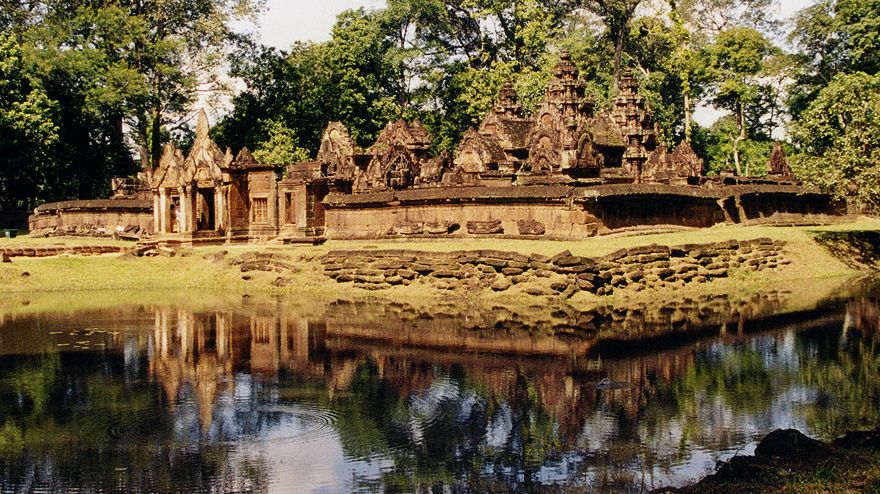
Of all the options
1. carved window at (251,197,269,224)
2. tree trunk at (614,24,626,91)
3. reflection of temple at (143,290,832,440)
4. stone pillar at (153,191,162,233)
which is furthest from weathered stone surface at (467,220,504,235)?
tree trunk at (614,24,626,91)

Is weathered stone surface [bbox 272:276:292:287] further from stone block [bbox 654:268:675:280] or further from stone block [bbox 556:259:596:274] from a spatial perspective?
stone block [bbox 654:268:675:280]

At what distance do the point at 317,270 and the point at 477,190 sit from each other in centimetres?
553

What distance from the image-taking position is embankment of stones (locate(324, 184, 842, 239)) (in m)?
29.5

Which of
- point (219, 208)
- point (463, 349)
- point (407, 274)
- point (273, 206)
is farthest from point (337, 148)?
point (463, 349)

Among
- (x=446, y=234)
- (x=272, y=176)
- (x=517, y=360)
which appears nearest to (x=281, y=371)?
(x=517, y=360)

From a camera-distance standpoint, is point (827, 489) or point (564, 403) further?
point (564, 403)

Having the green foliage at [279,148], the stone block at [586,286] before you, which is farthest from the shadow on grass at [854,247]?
the green foliage at [279,148]

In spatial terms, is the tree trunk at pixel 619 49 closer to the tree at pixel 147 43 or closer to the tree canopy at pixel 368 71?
the tree canopy at pixel 368 71

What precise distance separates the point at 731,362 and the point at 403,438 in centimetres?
715

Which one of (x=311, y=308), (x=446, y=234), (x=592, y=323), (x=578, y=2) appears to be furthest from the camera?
(x=578, y=2)

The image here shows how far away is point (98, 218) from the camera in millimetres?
43531

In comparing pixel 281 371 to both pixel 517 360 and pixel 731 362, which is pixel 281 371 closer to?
pixel 517 360

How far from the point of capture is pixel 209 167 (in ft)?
121

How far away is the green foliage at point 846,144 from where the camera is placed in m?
31.1
